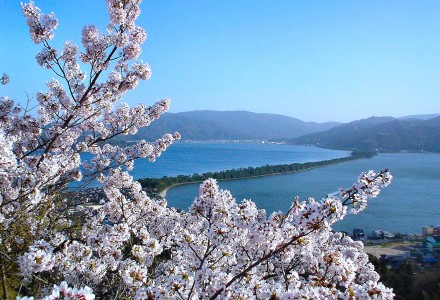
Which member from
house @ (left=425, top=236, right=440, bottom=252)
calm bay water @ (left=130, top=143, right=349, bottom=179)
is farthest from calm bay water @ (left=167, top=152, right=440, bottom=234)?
calm bay water @ (left=130, top=143, right=349, bottom=179)

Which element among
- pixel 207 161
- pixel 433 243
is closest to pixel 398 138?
pixel 207 161

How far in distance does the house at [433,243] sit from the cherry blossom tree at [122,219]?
21.7 metres

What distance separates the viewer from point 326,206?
96.2 inches

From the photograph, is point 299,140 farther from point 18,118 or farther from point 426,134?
point 18,118

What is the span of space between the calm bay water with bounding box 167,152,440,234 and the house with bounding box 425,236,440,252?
15.5 ft

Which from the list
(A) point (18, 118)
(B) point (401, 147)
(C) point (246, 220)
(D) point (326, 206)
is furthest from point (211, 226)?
(B) point (401, 147)

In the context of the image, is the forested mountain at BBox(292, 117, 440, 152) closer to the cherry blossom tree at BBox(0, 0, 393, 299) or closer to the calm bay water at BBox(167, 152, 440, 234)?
the calm bay water at BBox(167, 152, 440, 234)

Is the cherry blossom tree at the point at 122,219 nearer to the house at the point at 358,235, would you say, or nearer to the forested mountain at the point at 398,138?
the house at the point at 358,235

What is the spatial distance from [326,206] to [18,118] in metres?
3.35

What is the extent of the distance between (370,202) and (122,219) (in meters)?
42.0

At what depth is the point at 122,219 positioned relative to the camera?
5066 mm

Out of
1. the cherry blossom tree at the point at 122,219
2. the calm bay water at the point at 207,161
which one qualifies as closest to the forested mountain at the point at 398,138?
the calm bay water at the point at 207,161

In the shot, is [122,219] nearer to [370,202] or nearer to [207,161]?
[370,202]

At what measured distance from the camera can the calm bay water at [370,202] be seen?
32.4 metres
